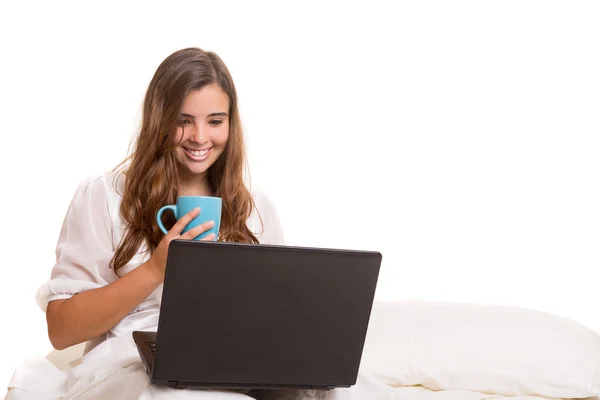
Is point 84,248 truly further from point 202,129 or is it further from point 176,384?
point 176,384

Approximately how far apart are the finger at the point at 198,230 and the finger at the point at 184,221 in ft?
0.06

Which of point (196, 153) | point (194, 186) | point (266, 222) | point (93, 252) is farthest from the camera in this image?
point (266, 222)

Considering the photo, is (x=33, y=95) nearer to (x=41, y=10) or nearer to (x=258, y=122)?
(x=41, y=10)

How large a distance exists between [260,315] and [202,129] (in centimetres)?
68

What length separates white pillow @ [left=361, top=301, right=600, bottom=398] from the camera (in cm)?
205

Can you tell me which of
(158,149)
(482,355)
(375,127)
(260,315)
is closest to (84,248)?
(158,149)

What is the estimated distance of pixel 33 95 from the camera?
296cm

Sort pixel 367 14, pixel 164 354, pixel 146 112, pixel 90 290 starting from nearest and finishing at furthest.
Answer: pixel 164 354, pixel 90 290, pixel 146 112, pixel 367 14

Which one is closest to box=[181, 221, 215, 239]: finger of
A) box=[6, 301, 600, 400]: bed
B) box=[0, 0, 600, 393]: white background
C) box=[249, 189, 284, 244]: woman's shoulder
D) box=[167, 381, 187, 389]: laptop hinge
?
box=[167, 381, 187, 389]: laptop hinge

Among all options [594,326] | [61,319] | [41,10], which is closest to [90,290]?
[61,319]

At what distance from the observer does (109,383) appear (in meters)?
1.48

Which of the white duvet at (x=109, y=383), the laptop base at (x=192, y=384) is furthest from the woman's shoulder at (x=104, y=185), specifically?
the laptop base at (x=192, y=384)

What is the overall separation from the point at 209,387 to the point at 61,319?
0.49m

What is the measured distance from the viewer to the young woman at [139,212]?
1653 millimetres
